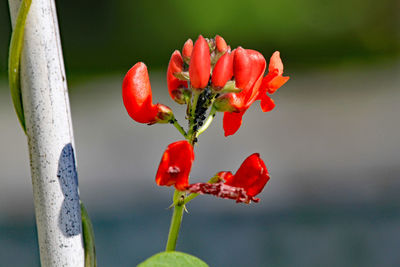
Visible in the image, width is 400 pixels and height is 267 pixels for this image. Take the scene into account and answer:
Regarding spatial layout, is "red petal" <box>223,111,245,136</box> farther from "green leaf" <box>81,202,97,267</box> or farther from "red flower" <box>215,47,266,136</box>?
"green leaf" <box>81,202,97,267</box>

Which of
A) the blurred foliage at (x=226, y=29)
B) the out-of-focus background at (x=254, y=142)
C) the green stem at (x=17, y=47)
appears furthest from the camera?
the blurred foliage at (x=226, y=29)

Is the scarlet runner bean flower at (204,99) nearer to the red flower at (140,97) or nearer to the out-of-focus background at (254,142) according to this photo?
the red flower at (140,97)

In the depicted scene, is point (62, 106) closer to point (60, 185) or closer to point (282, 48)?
point (60, 185)

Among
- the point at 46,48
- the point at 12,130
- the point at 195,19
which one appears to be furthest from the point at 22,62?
the point at 195,19

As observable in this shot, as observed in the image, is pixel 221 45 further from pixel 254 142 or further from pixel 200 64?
pixel 254 142

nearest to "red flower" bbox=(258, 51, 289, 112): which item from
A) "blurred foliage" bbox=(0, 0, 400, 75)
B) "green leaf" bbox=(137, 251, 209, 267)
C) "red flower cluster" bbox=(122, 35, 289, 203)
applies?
"red flower cluster" bbox=(122, 35, 289, 203)

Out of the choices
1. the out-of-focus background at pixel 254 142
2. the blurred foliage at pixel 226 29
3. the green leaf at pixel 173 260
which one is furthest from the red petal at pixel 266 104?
the blurred foliage at pixel 226 29

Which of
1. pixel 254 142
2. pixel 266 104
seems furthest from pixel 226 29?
pixel 266 104
